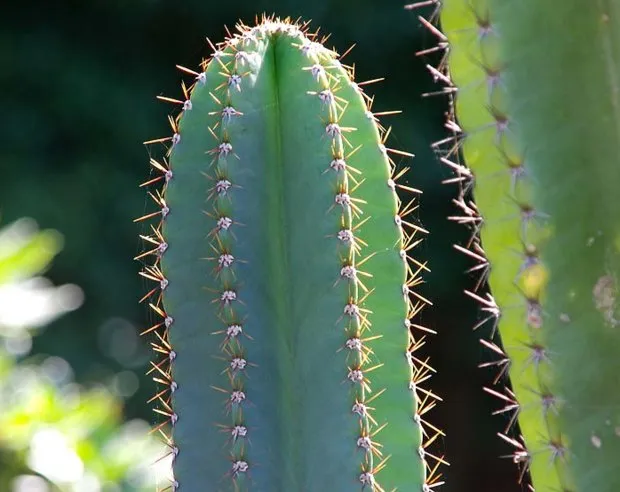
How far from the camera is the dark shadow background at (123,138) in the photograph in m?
5.33

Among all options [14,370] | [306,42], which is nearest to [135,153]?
[14,370]

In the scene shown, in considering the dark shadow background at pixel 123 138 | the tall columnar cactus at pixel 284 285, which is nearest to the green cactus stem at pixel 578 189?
the tall columnar cactus at pixel 284 285

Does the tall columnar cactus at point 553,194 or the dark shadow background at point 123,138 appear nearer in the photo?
the tall columnar cactus at point 553,194

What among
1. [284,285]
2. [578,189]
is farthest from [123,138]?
[578,189]

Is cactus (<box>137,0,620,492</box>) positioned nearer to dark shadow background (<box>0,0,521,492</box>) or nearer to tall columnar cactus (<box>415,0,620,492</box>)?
tall columnar cactus (<box>415,0,620,492</box>)

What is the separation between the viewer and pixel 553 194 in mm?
1251

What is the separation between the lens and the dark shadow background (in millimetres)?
5328

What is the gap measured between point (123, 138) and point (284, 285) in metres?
4.34

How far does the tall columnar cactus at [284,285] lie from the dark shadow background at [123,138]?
3.93 m

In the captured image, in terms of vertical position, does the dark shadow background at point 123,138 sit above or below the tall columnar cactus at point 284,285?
above

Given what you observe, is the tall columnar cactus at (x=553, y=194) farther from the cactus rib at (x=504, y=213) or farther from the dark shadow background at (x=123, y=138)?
the dark shadow background at (x=123, y=138)

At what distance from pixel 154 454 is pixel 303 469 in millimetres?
1803

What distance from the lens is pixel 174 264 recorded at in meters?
1.31

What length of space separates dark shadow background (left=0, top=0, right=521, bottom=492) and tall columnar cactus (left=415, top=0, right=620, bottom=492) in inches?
156
